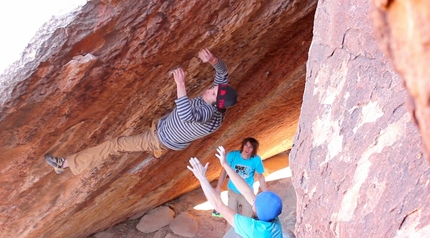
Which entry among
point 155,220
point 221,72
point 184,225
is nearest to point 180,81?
point 221,72

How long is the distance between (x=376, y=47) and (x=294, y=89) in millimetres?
3255

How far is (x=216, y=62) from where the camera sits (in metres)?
3.61

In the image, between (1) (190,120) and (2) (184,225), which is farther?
(2) (184,225)

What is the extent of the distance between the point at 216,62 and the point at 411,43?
2.73 meters

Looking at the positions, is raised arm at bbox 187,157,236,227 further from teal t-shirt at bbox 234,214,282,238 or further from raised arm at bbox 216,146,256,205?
raised arm at bbox 216,146,256,205

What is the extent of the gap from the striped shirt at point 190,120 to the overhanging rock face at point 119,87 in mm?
239

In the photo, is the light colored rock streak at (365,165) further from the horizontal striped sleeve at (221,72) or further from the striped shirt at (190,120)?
the horizontal striped sleeve at (221,72)

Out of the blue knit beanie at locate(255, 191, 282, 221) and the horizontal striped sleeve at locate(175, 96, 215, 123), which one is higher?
the horizontal striped sleeve at locate(175, 96, 215, 123)

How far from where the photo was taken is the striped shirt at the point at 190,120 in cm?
352

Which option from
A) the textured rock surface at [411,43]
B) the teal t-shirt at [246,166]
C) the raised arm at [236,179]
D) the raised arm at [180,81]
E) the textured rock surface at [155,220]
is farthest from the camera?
the textured rock surface at [155,220]

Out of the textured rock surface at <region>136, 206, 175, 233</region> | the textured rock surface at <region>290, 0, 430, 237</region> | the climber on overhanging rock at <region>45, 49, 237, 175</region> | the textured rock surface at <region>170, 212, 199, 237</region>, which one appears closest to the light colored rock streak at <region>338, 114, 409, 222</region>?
the textured rock surface at <region>290, 0, 430, 237</region>

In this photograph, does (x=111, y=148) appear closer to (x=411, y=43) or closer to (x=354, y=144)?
(x=354, y=144)

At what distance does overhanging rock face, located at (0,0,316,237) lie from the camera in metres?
3.07

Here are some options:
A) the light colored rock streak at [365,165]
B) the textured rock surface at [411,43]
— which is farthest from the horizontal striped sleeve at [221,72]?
the textured rock surface at [411,43]
